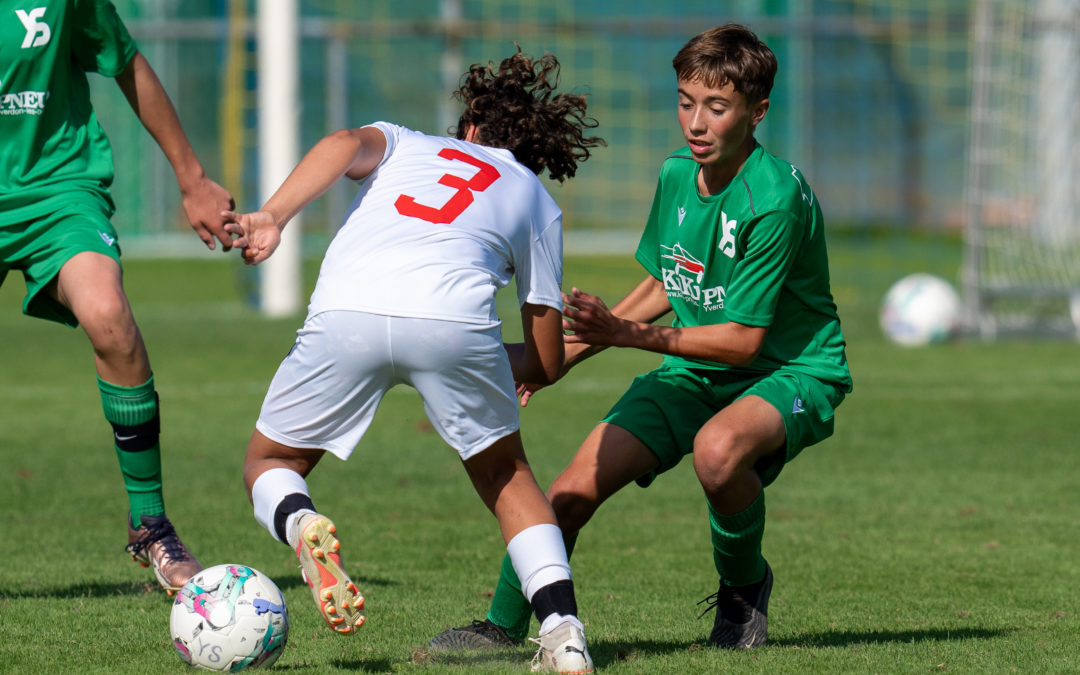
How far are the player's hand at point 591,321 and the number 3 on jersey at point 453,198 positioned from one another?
0.34m

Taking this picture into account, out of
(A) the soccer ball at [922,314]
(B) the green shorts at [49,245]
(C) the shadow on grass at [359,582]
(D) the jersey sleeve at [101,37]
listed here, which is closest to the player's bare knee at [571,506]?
(C) the shadow on grass at [359,582]

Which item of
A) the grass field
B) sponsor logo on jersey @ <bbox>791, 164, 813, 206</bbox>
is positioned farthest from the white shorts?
sponsor logo on jersey @ <bbox>791, 164, 813, 206</bbox>

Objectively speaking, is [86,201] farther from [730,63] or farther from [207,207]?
[730,63]

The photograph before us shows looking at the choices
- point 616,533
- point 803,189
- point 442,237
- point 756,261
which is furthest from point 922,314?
point 442,237

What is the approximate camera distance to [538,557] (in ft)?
11.5

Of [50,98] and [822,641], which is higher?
[50,98]

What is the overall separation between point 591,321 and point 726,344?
439 mm

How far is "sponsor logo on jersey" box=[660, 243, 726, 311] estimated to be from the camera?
13.2 feet

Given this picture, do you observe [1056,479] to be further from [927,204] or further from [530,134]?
[927,204]

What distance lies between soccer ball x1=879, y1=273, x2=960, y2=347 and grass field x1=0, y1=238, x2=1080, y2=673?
1.22 metres

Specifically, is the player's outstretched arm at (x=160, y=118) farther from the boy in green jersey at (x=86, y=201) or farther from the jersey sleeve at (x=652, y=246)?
the jersey sleeve at (x=652, y=246)

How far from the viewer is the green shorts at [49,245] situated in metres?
4.52

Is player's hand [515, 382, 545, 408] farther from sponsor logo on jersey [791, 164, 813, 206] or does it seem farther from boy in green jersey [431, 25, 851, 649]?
sponsor logo on jersey [791, 164, 813, 206]

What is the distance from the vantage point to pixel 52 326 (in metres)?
13.4
